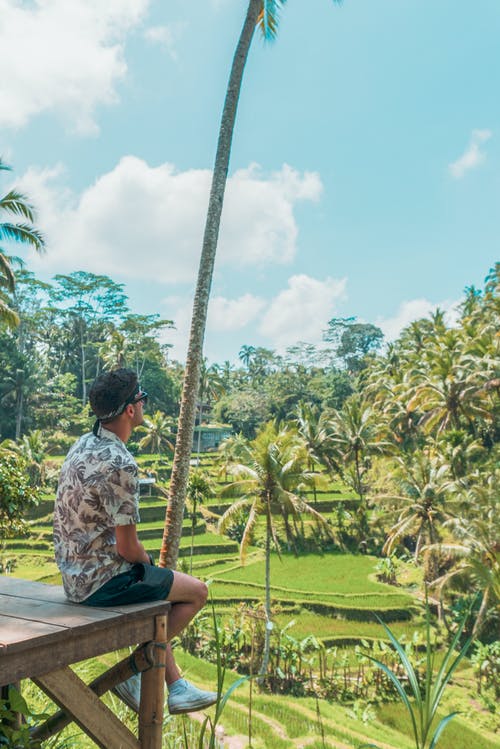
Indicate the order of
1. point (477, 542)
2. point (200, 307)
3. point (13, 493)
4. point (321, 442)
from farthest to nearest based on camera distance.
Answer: point (321, 442), point (477, 542), point (13, 493), point (200, 307)

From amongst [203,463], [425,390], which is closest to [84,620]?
[425,390]

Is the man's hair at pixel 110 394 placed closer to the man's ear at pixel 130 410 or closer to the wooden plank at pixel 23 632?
the man's ear at pixel 130 410

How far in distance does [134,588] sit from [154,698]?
32cm

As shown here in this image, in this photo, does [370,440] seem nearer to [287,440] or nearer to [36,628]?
[287,440]

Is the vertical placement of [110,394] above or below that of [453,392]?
below

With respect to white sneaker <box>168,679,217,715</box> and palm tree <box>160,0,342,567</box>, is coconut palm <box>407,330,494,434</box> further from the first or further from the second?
white sneaker <box>168,679,217,715</box>

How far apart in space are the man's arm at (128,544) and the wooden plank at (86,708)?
1.05 feet

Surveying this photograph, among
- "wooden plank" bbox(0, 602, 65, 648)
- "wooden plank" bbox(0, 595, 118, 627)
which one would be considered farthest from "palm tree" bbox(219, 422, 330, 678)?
"wooden plank" bbox(0, 602, 65, 648)

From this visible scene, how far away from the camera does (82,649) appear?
4.83ft

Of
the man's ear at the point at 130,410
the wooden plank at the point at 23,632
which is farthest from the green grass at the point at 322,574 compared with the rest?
the wooden plank at the point at 23,632

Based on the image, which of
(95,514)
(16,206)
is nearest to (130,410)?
(95,514)

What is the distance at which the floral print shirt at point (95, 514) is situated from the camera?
1.66 metres

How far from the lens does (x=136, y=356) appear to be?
36.0 metres

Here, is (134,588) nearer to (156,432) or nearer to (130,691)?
(130,691)
